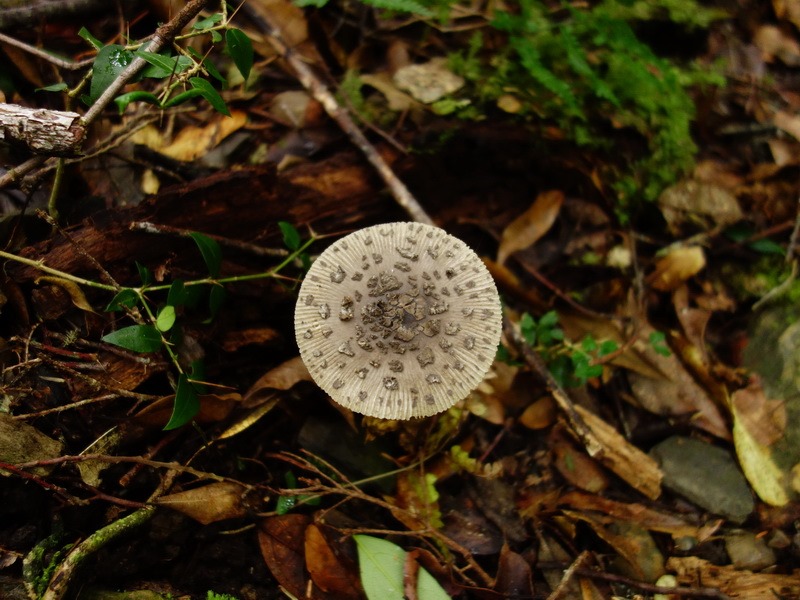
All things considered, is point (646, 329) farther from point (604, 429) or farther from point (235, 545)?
point (235, 545)

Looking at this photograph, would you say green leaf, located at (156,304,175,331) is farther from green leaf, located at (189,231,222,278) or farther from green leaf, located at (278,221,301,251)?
green leaf, located at (278,221,301,251)

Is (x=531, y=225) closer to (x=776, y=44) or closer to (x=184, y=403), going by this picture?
(x=184, y=403)

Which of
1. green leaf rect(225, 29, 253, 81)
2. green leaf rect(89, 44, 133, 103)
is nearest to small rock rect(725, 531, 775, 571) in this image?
green leaf rect(225, 29, 253, 81)

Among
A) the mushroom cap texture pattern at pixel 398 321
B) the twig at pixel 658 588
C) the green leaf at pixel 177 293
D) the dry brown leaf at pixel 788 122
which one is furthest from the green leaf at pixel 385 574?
the dry brown leaf at pixel 788 122

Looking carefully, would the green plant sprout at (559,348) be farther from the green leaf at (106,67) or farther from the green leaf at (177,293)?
the green leaf at (106,67)

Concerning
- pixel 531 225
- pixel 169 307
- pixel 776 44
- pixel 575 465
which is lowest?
pixel 575 465

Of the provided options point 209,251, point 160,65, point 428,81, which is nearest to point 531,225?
point 428,81
